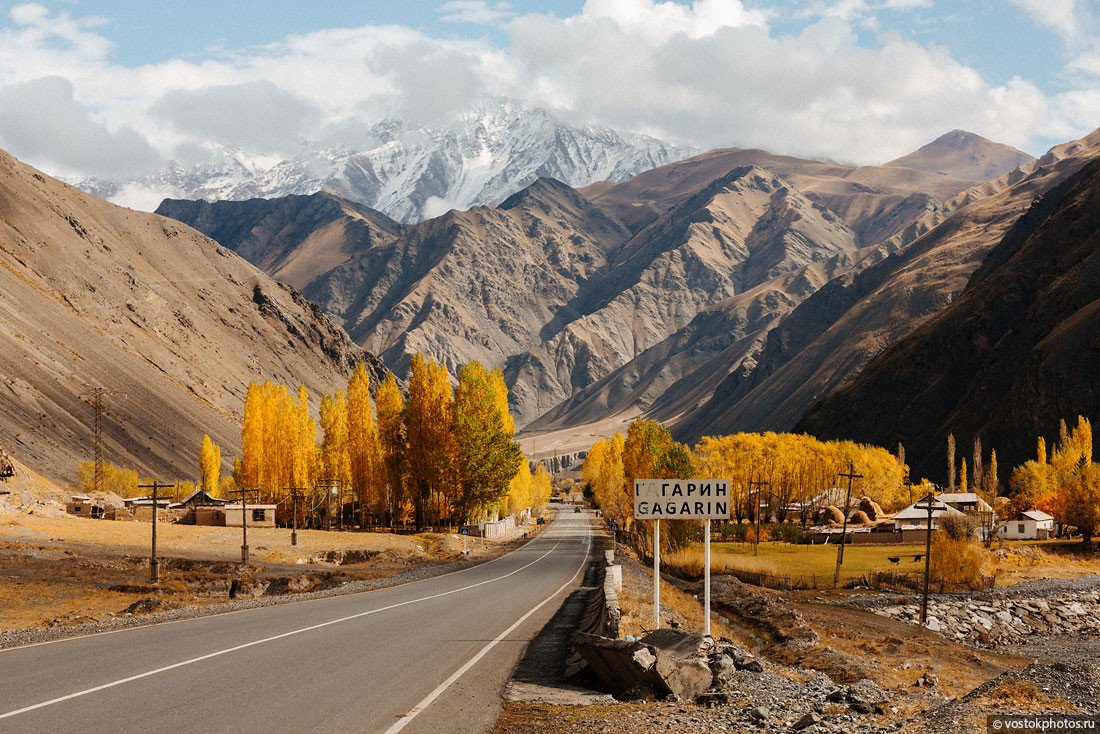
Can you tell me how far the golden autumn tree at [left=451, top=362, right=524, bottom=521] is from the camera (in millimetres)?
82938

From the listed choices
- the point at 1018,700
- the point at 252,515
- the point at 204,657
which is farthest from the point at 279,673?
the point at 252,515

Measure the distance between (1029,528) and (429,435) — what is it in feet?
206

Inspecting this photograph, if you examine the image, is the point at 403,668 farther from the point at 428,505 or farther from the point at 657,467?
the point at 428,505

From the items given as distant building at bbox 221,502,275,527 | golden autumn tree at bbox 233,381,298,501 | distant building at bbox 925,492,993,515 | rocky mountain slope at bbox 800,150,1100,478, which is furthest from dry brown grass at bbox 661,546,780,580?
rocky mountain slope at bbox 800,150,1100,478

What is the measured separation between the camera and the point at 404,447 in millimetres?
89688

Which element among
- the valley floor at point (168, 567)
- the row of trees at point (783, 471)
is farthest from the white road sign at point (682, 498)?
the row of trees at point (783, 471)

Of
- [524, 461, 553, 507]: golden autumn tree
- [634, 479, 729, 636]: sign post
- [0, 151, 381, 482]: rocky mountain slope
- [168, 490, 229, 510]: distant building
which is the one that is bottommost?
[524, 461, 553, 507]: golden autumn tree

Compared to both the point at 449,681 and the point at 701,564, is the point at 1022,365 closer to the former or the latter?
the point at 701,564

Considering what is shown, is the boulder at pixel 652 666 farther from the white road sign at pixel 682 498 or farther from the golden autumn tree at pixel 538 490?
the golden autumn tree at pixel 538 490

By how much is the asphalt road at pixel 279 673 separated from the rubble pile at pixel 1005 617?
31945 mm

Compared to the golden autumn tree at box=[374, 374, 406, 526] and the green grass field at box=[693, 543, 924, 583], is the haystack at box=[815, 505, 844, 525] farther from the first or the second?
the golden autumn tree at box=[374, 374, 406, 526]

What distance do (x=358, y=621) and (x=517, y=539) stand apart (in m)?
79.9

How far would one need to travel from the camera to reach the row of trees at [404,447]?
8362 centimetres

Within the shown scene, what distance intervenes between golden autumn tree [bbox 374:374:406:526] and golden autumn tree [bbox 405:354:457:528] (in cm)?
364
